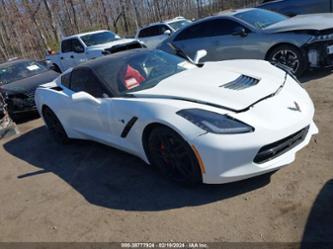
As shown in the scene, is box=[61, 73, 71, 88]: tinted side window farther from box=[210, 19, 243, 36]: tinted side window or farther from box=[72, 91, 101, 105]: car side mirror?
box=[210, 19, 243, 36]: tinted side window

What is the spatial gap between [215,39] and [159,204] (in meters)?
4.99

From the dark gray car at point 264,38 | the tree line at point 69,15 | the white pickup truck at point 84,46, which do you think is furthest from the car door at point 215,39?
the tree line at point 69,15

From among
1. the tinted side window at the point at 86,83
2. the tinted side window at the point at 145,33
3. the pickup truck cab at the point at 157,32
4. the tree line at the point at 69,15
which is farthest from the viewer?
the tree line at the point at 69,15

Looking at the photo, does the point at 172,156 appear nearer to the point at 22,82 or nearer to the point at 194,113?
the point at 194,113

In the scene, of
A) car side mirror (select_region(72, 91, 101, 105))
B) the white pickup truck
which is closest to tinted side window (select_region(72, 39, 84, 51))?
the white pickup truck

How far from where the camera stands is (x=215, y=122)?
2887 mm

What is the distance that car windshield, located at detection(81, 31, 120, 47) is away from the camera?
11188mm

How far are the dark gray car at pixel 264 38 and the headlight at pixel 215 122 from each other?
253 centimetres

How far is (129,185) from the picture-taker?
3680 millimetres

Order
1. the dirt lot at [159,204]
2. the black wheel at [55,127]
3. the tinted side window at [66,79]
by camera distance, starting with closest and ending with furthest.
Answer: the dirt lot at [159,204]
the tinted side window at [66,79]
the black wheel at [55,127]

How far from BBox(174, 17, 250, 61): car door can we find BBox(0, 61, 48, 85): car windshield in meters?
3.77

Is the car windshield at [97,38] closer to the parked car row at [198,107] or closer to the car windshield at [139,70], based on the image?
the parked car row at [198,107]

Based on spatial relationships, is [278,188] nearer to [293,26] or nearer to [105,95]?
[105,95]

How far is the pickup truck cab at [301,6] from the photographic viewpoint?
9.44 meters
